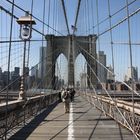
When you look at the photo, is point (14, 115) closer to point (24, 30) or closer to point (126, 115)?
point (126, 115)

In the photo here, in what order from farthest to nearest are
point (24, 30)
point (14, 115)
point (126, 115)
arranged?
1. point (24, 30)
2. point (126, 115)
3. point (14, 115)

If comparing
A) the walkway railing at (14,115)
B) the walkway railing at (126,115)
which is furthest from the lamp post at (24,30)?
the walkway railing at (126,115)

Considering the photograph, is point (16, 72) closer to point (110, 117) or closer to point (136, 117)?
point (110, 117)

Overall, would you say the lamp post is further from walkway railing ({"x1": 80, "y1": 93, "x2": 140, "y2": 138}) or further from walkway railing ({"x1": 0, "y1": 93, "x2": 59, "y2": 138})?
walkway railing ({"x1": 80, "y1": 93, "x2": 140, "y2": 138})

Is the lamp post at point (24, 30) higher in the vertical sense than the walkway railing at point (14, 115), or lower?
higher

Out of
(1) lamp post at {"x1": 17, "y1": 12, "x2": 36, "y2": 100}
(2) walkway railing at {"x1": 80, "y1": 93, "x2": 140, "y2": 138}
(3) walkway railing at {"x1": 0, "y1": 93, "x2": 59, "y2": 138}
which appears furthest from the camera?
(1) lamp post at {"x1": 17, "y1": 12, "x2": 36, "y2": 100}

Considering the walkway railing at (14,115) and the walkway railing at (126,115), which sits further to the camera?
the walkway railing at (14,115)

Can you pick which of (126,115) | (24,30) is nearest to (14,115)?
(126,115)

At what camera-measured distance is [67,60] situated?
51.5 meters

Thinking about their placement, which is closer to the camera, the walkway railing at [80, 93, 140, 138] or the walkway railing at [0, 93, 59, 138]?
the walkway railing at [80, 93, 140, 138]

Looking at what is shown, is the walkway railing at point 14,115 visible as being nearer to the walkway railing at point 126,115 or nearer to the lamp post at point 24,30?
the lamp post at point 24,30

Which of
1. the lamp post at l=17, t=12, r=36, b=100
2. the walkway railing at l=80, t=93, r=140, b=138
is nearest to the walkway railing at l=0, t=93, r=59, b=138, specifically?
the lamp post at l=17, t=12, r=36, b=100

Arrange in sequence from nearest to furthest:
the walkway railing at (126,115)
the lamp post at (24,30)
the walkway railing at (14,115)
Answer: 1. the walkway railing at (126,115)
2. the walkway railing at (14,115)
3. the lamp post at (24,30)

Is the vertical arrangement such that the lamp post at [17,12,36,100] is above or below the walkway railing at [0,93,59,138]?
above
